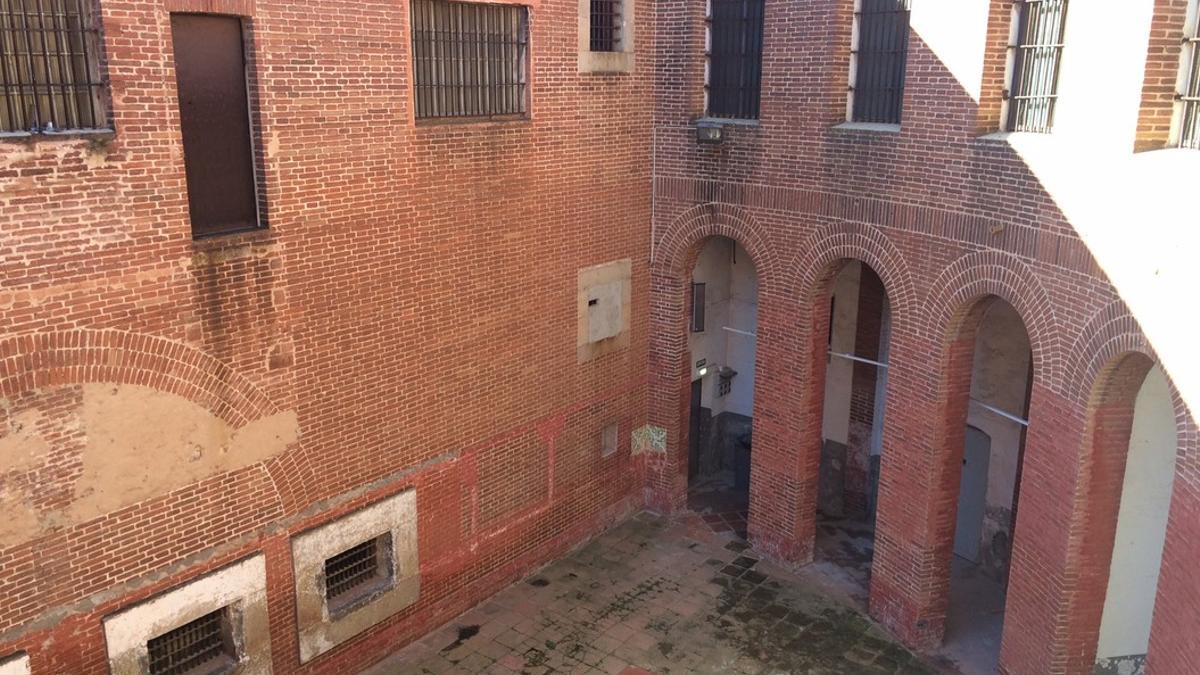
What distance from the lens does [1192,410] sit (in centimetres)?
778

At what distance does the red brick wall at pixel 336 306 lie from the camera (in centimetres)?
766

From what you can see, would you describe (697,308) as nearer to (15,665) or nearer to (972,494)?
(972,494)

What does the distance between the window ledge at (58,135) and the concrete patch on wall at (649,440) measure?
8.83 meters

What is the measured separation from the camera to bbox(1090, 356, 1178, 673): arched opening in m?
9.12

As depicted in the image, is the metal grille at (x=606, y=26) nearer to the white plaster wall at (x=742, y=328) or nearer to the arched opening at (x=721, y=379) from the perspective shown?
the arched opening at (x=721, y=379)

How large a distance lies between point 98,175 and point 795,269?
26.5ft

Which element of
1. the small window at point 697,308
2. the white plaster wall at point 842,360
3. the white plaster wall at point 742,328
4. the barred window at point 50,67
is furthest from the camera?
the white plaster wall at point 742,328

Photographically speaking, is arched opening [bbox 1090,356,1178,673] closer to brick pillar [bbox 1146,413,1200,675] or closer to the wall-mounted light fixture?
brick pillar [bbox 1146,413,1200,675]

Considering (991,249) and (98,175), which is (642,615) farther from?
(98,175)

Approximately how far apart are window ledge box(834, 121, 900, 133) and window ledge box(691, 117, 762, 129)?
1227mm

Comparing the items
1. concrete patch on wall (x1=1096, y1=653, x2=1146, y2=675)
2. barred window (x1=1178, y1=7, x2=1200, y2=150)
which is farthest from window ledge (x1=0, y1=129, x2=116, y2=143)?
concrete patch on wall (x1=1096, y1=653, x2=1146, y2=675)

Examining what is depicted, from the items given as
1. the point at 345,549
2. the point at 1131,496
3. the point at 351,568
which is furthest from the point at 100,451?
the point at 1131,496

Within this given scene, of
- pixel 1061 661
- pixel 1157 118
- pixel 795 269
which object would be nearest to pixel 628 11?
pixel 795 269

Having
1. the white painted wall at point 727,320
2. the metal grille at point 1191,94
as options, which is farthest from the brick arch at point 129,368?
the metal grille at point 1191,94
